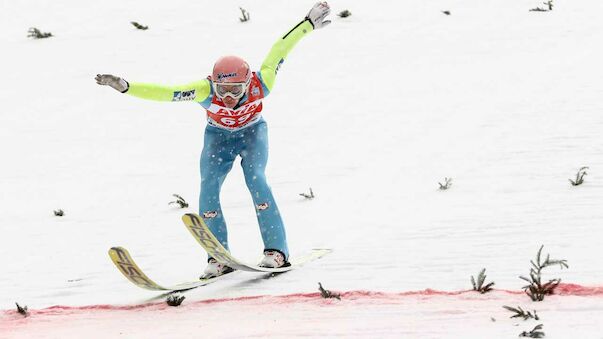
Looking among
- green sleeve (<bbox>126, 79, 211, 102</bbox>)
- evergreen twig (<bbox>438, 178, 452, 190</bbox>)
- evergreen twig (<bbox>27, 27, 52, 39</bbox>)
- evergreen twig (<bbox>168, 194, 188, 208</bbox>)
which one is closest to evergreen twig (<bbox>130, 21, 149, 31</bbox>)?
evergreen twig (<bbox>27, 27, 52, 39</bbox>)

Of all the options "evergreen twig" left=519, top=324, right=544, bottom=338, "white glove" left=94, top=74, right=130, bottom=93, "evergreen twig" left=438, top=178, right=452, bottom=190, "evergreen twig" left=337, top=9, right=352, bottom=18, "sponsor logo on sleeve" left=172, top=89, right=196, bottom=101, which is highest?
"evergreen twig" left=337, top=9, right=352, bottom=18

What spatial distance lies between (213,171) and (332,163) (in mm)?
2981

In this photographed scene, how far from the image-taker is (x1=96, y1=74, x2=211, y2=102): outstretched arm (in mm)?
6162

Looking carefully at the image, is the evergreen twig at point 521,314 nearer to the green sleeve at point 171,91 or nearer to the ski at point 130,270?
the ski at point 130,270

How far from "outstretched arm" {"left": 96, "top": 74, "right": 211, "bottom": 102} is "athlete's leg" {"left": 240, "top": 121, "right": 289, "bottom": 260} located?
489mm

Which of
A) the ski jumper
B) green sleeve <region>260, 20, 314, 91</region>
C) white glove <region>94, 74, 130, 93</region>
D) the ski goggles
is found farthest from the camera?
green sleeve <region>260, 20, 314, 91</region>

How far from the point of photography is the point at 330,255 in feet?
23.6

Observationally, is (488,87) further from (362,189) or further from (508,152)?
(362,189)

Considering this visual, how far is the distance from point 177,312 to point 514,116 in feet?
17.4

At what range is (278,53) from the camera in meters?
7.30

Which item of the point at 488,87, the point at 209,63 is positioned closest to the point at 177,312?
the point at 488,87

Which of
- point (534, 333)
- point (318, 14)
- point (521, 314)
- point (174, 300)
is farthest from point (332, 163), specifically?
point (534, 333)

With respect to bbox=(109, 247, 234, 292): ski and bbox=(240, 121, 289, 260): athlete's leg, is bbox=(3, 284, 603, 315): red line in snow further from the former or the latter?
Result: bbox=(240, 121, 289, 260): athlete's leg

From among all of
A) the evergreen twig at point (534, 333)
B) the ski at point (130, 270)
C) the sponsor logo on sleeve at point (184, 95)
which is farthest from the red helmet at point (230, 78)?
the evergreen twig at point (534, 333)
